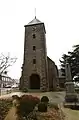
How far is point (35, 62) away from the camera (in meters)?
27.1

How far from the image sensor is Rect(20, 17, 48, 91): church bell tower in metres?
26.3

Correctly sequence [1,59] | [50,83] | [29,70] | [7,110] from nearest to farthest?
[7,110] < [1,59] < [29,70] < [50,83]

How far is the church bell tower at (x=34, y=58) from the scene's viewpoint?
26.3 m

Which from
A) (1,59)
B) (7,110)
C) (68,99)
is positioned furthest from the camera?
(1,59)

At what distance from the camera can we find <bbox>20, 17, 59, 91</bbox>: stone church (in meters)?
26.3

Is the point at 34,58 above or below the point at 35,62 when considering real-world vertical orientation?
above

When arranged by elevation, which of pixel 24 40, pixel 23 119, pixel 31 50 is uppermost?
pixel 24 40

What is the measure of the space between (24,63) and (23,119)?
20231 mm

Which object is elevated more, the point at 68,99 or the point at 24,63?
the point at 24,63

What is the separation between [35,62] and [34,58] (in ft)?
2.98

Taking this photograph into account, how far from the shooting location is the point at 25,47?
2839 centimetres

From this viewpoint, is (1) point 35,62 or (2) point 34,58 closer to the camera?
(1) point 35,62

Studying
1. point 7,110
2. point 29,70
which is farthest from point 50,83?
point 7,110

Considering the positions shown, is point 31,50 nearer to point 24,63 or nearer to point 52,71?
point 24,63
